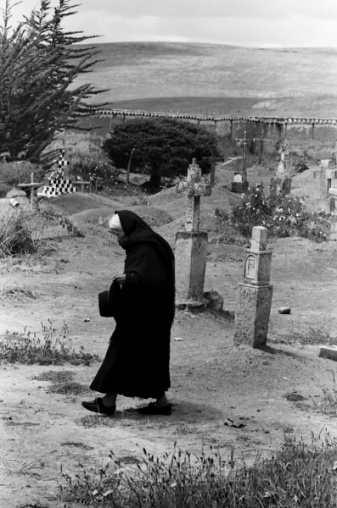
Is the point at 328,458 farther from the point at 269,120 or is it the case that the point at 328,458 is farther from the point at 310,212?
the point at 269,120

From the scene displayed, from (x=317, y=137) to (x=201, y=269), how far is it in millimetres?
37148

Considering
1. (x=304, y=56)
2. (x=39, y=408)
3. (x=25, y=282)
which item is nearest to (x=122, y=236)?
(x=39, y=408)

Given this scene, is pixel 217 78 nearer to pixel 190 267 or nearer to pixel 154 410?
pixel 190 267

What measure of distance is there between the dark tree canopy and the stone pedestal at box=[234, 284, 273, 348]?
26.7 metres

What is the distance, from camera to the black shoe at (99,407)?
791 centimetres

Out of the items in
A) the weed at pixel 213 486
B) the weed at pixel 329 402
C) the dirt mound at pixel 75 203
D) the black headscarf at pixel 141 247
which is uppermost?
the black headscarf at pixel 141 247

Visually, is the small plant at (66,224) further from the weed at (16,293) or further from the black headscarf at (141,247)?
the black headscarf at (141,247)

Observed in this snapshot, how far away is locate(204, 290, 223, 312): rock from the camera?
1335 centimetres

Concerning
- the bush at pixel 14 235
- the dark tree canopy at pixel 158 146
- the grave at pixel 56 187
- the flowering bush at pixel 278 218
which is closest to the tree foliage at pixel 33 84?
the grave at pixel 56 187

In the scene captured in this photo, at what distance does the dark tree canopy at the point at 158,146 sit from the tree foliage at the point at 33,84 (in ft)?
20.2

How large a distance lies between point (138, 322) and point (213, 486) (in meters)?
2.63

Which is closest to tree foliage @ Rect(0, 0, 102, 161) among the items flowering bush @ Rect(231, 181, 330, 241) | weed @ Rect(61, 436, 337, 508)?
flowering bush @ Rect(231, 181, 330, 241)

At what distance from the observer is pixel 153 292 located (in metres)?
7.99

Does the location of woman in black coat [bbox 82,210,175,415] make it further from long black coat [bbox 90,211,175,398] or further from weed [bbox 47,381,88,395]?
weed [bbox 47,381,88,395]
